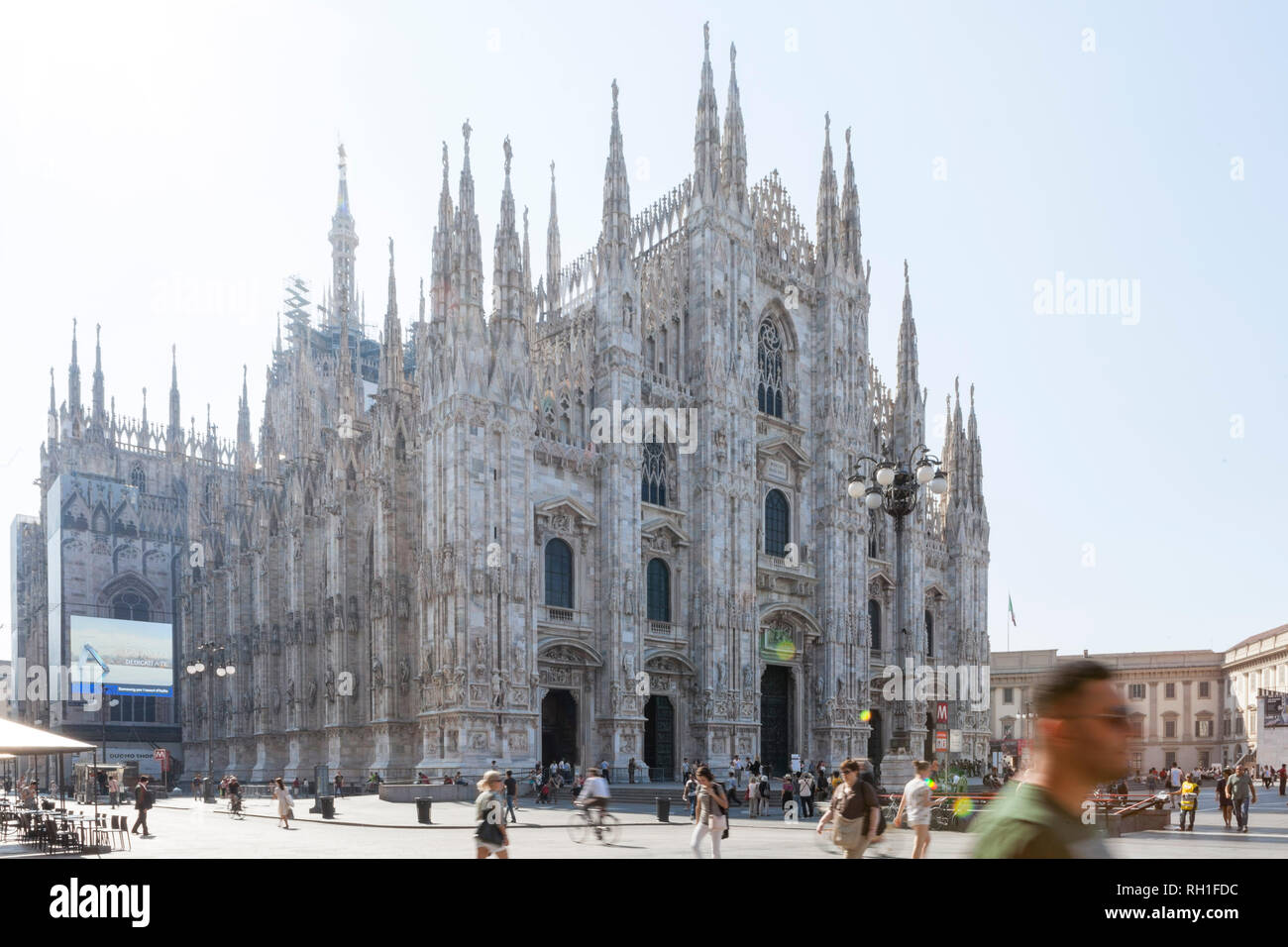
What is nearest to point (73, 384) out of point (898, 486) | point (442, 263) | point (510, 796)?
point (442, 263)

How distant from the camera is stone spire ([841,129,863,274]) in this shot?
179 feet

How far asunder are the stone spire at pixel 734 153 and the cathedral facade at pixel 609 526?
0.39ft

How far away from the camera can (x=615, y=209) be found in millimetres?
44062

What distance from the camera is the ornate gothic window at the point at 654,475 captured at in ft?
148

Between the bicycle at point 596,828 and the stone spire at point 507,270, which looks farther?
the stone spire at point 507,270

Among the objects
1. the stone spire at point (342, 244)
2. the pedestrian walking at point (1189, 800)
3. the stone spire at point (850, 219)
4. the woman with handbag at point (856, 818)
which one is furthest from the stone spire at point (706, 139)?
the stone spire at point (342, 244)

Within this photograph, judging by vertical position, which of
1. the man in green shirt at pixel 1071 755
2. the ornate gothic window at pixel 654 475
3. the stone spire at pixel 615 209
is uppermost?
the stone spire at pixel 615 209

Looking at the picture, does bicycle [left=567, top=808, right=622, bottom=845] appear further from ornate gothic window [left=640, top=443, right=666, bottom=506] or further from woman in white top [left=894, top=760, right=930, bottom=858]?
ornate gothic window [left=640, top=443, right=666, bottom=506]

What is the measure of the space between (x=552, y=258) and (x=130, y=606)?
3685 centimetres

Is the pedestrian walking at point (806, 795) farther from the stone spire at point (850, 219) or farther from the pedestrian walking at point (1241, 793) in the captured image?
the stone spire at point (850, 219)

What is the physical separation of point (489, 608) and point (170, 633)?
117ft

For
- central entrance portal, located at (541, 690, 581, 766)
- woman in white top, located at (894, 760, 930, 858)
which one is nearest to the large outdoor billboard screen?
central entrance portal, located at (541, 690, 581, 766)

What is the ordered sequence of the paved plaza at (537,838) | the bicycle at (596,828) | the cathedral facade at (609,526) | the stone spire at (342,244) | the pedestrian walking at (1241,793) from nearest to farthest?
the paved plaza at (537,838) → the bicycle at (596,828) → the pedestrian walking at (1241,793) → the cathedral facade at (609,526) → the stone spire at (342,244)

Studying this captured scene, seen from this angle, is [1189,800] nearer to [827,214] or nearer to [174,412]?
[827,214]
